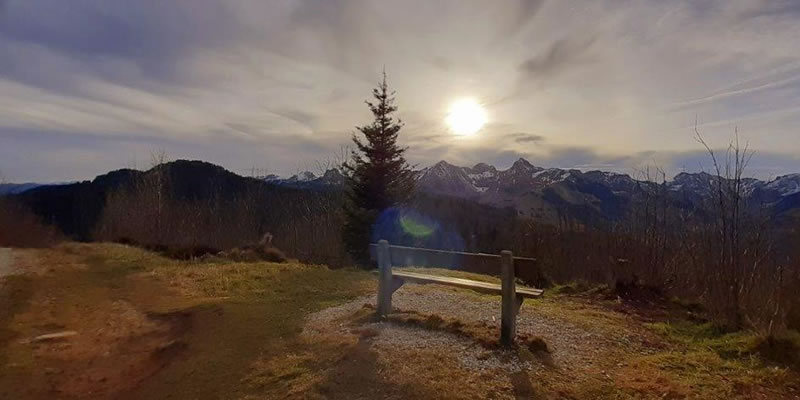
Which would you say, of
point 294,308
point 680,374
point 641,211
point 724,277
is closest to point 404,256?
point 294,308

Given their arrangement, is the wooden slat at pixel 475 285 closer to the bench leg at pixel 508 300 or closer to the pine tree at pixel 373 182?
the bench leg at pixel 508 300

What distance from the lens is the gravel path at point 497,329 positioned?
4898 mm

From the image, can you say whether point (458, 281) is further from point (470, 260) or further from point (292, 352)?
point (292, 352)

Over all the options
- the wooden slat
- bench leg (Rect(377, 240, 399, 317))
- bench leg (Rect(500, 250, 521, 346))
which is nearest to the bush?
bench leg (Rect(377, 240, 399, 317))

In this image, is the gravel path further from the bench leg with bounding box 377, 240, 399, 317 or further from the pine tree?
the pine tree

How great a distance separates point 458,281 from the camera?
6223 mm

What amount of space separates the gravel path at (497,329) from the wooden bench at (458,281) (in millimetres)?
335

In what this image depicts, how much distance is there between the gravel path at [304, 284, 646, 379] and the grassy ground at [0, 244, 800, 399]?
0.10m

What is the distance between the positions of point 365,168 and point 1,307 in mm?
10204

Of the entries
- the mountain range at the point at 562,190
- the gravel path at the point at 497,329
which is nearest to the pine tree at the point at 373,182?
the mountain range at the point at 562,190

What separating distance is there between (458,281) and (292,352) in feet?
7.50

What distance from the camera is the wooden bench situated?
527 centimetres

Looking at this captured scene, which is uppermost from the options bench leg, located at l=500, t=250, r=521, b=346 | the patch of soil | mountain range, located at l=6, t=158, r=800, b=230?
mountain range, located at l=6, t=158, r=800, b=230

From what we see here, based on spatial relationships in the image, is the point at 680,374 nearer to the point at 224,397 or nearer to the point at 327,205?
the point at 224,397
